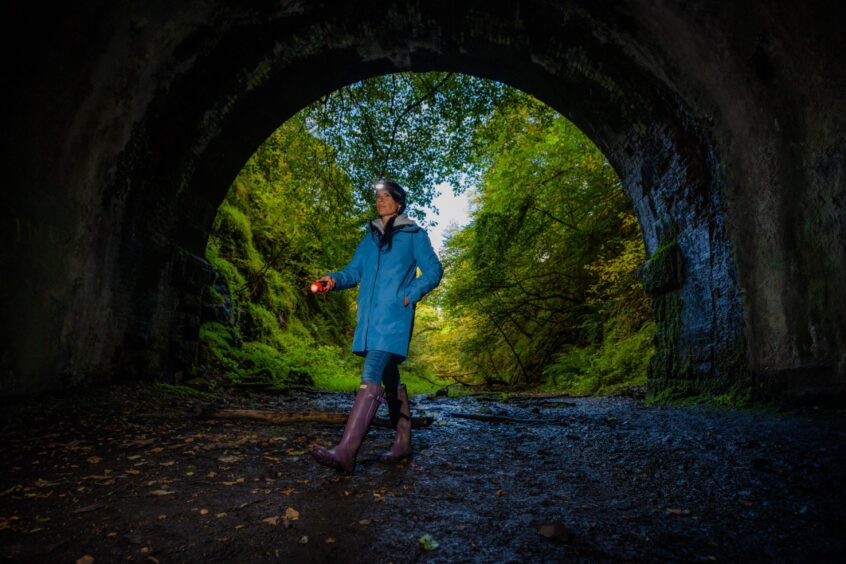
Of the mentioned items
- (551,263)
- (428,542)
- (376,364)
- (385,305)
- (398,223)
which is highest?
(551,263)

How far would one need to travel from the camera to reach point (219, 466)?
9.02 feet

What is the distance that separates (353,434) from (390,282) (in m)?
1.05

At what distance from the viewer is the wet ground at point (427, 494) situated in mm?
→ 1682

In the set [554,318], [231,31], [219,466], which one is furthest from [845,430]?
[554,318]

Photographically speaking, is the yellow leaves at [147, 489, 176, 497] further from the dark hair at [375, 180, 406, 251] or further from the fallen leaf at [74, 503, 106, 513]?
the dark hair at [375, 180, 406, 251]

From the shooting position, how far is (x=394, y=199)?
3.31 meters

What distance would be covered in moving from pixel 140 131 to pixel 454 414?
541cm

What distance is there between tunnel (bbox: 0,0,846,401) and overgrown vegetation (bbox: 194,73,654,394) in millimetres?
2192

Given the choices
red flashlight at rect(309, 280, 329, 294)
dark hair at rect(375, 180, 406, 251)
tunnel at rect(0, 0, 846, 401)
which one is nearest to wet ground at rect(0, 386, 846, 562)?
tunnel at rect(0, 0, 846, 401)

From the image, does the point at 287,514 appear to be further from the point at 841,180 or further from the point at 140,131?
the point at 140,131

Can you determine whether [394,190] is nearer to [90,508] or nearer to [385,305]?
[385,305]

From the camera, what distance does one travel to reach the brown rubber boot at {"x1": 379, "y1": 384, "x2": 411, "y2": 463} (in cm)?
307

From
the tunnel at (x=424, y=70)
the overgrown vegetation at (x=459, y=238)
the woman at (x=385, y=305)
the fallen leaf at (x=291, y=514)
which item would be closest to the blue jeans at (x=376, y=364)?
the woman at (x=385, y=305)

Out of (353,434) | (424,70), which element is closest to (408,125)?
(424,70)
